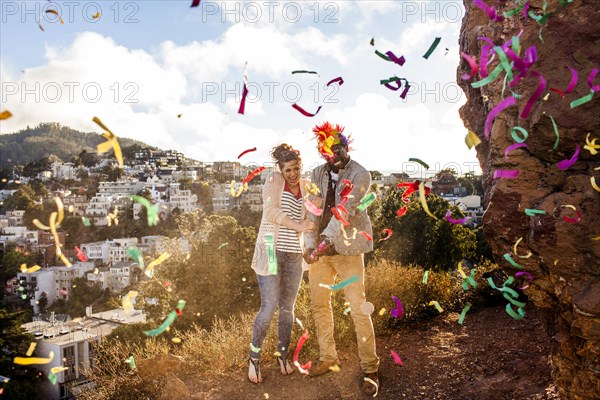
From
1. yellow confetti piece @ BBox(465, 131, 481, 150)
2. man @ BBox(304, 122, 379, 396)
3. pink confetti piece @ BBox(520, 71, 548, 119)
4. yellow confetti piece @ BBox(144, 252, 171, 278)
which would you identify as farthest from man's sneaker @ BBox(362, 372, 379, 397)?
pink confetti piece @ BBox(520, 71, 548, 119)

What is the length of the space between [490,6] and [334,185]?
1.74 m

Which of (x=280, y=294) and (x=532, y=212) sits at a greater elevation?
(x=532, y=212)

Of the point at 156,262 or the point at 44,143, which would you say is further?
the point at 44,143

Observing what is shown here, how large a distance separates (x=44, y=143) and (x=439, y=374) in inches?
5482

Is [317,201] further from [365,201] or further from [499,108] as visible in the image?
[499,108]

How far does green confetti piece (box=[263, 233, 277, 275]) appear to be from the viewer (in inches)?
164

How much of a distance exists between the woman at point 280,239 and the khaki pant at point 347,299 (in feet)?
0.65

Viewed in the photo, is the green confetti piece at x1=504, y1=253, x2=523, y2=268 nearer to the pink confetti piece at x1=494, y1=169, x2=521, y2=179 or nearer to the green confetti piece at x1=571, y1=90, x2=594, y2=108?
the pink confetti piece at x1=494, y1=169, x2=521, y2=179

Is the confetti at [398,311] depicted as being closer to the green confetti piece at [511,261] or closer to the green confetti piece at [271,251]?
the green confetti piece at [271,251]

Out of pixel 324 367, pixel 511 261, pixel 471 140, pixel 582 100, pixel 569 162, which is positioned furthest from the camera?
pixel 324 367

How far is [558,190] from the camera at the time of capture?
9.87 ft

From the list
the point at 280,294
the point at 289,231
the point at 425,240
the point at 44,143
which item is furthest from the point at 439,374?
the point at 44,143

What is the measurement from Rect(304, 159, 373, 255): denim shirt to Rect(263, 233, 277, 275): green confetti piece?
0.88ft

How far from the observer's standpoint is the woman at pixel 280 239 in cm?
419
